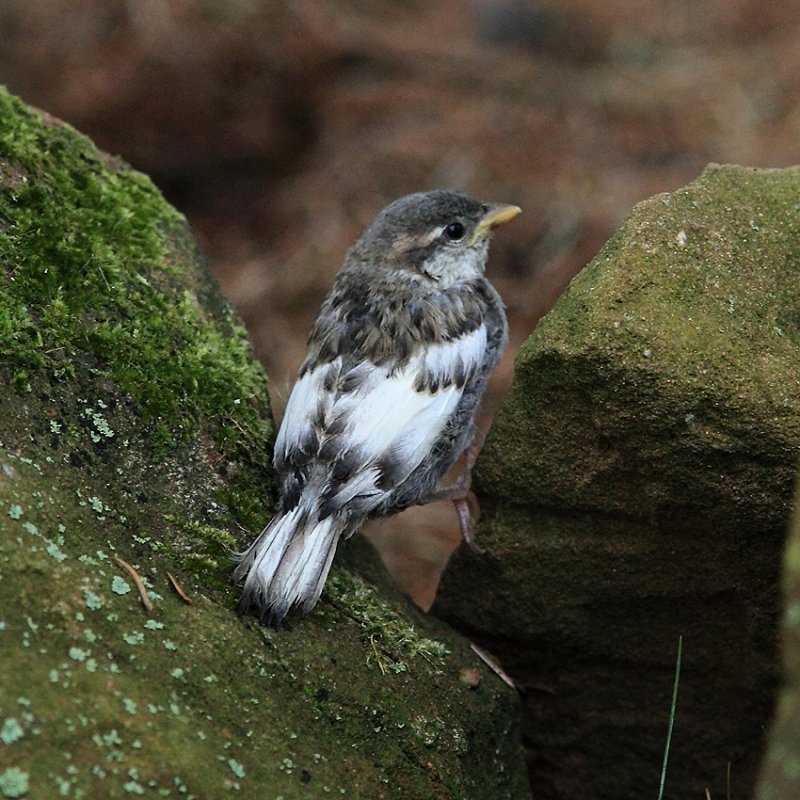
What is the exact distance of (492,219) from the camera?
180 inches

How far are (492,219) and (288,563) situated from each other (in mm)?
1952

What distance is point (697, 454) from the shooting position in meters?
3.21

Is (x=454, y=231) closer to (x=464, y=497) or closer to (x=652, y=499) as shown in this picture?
(x=464, y=497)

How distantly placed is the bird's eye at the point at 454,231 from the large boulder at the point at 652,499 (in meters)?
1.09

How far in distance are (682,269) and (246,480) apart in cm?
151

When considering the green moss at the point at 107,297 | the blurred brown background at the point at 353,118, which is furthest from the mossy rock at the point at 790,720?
the blurred brown background at the point at 353,118

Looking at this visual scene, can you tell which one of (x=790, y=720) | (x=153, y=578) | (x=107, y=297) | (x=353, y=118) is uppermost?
(x=790, y=720)

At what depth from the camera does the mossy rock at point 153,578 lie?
253 cm

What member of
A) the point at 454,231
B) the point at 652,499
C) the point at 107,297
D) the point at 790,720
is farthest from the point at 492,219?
the point at 790,720

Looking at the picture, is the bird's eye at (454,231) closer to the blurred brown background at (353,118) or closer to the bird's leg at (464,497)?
the bird's leg at (464,497)

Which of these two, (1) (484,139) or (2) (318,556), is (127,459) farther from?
(1) (484,139)

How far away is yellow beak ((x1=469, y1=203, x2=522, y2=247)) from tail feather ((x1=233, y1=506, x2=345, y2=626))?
5.13ft

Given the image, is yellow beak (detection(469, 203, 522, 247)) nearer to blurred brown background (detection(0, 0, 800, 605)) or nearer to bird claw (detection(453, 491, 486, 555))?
bird claw (detection(453, 491, 486, 555))

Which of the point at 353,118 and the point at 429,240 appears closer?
the point at 429,240
